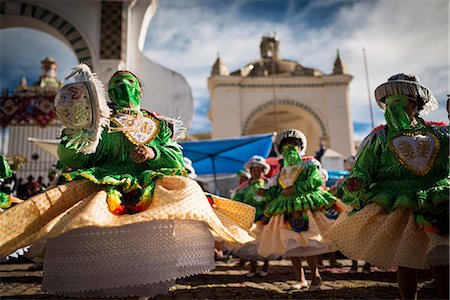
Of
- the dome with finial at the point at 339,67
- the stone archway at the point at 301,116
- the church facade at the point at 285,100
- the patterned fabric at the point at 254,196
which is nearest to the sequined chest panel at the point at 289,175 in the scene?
the patterned fabric at the point at 254,196

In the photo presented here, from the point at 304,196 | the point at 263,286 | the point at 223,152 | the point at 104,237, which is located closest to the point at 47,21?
the point at 223,152

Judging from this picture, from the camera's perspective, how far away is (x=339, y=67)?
2181 cm

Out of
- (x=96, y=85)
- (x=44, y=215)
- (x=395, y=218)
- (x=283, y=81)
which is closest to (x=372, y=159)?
(x=395, y=218)

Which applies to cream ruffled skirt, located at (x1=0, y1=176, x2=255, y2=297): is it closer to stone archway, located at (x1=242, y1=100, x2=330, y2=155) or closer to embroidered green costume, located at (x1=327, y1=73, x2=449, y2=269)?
embroidered green costume, located at (x1=327, y1=73, x2=449, y2=269)

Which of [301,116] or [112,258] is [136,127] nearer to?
[112,258]

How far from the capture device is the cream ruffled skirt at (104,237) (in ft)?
7.67

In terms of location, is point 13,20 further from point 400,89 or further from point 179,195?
point 400,89

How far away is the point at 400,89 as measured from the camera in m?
2.84

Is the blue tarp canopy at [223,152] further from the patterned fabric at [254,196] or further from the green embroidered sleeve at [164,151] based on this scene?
the green embroidered sleeve at [164,151]

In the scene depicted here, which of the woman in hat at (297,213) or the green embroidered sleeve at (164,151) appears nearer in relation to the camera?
the green embroidered sleeve at (164,151)

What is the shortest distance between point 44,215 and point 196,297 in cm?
201

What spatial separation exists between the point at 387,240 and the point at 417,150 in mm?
688

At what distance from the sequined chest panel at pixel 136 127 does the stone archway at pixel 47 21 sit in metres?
6.44

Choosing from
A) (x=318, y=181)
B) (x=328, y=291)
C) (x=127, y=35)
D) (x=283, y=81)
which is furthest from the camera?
(x=283, y=81)
